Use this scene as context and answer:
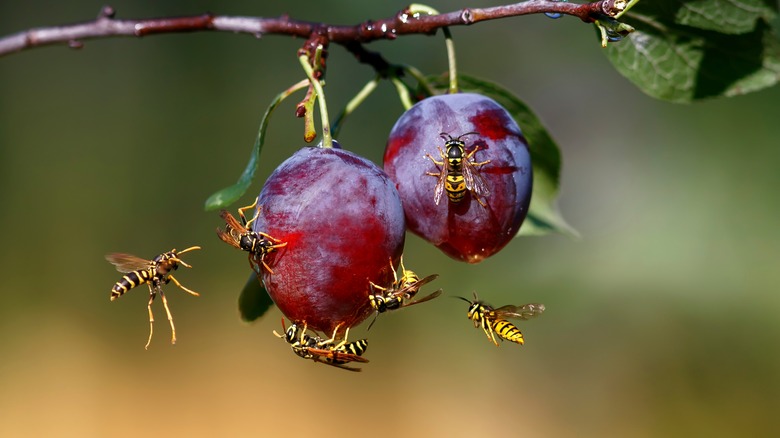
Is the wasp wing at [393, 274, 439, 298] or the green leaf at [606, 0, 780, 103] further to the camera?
the green leaf at [606, 0, 780, 103]

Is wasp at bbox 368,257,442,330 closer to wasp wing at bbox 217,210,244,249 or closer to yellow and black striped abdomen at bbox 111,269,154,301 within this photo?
wasp wing at bbox 217,210,244,249

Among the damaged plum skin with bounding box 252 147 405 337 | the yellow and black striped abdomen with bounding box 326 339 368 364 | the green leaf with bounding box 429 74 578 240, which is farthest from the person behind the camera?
the green leaf with bounding box 429 74 578 240

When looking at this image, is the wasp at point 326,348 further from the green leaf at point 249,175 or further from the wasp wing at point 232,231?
the green leaf at point 249,175

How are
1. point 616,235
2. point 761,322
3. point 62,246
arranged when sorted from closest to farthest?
point 761,322 → point 616,235 → point 62,246

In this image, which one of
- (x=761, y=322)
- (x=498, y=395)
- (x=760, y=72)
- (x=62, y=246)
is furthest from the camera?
(x=62, y=246)

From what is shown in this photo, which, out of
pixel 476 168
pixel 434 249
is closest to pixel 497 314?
pixel 476 168

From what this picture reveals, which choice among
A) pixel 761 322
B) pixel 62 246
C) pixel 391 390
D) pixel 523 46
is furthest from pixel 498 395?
pixel 62 246

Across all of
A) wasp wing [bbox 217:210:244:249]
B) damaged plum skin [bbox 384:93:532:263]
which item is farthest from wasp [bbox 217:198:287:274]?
damaged plum skin [bbox 384:93:532:263]

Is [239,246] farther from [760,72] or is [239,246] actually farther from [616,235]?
[616,235]
